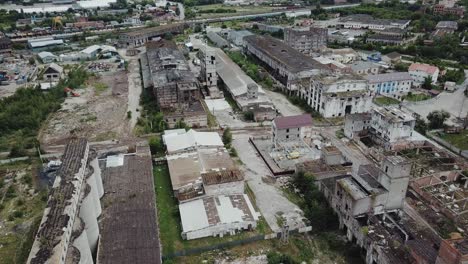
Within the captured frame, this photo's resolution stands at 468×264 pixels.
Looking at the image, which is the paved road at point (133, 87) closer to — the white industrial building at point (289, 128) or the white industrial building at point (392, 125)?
the white industrial building at point (289, 128)

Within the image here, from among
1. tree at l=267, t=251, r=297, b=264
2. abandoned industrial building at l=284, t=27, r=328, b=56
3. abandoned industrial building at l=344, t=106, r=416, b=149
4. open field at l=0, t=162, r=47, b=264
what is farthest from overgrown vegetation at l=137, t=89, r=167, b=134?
abandoned industrial building at l=284, t=27, r=328, b=56

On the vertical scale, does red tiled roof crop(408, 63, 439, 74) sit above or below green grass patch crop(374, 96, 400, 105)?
above

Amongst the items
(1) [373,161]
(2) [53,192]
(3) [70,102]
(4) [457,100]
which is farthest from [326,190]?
(3) [70,102]

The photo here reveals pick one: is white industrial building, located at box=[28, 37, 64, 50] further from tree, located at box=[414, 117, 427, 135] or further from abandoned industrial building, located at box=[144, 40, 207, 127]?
tree, located at box=[414, 117, 427, 135]

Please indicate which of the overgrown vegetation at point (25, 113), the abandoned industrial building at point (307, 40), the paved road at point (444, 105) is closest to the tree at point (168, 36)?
the abandoned industrial building at point (307, 40)

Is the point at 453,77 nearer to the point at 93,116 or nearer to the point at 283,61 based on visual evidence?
the point at 283,61

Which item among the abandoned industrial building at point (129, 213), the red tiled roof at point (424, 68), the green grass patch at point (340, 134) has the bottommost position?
the green grass patch at point (340, 134)

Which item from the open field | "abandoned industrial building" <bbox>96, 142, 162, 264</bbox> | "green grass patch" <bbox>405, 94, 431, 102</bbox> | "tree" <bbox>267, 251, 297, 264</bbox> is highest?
"green grass patch" <bbox>405, 94, 431, 102</bbox>
